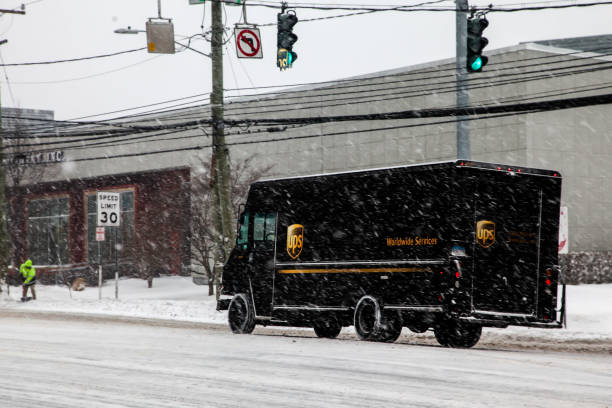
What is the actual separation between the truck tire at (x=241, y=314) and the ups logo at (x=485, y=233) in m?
5.39

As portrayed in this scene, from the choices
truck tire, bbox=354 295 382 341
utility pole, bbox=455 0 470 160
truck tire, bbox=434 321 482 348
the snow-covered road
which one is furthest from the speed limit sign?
truck tire, bbox=434 321 482 348

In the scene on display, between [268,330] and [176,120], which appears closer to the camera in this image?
[268,330]

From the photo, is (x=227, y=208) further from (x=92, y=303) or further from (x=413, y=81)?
(x=413, y=81)

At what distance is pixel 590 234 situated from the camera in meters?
35.4

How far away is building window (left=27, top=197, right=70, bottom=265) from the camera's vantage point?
2276 inches

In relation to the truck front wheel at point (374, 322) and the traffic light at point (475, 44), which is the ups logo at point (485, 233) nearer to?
the truck front wheel at point (374, 322)

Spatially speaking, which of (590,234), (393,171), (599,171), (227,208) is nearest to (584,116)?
(599,171)

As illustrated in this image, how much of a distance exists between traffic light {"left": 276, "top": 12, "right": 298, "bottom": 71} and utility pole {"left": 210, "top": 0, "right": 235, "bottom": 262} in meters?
6.23

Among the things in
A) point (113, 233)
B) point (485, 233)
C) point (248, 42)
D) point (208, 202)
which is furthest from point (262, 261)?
point (113, 233)

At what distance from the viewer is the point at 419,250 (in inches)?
631

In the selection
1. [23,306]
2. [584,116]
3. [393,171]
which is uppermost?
[584,116]

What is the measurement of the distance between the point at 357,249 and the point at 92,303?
16448 mm

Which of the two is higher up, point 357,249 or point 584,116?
point 584,116

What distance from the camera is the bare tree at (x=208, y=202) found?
3894cm
